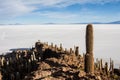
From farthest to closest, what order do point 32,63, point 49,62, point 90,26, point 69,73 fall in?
point 32,63
point 49,62
point 90,26
point 69,73

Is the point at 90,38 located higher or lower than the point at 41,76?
higher

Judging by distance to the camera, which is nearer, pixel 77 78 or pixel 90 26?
pixel 77 78

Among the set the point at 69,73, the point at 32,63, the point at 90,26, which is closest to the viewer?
the point at 69,73

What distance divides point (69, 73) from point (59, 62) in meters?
5.77

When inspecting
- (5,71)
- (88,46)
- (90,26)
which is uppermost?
(90,26)

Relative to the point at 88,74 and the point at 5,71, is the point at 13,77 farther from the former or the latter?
the point at 88,74

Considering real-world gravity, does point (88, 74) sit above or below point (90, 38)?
below

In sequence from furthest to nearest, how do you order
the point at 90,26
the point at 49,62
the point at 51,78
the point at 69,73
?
the point at 49,62 < the point at 90,26 < the point at 69,73 < the point at 51,78

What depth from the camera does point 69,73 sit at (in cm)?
2853

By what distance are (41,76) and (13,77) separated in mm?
6059

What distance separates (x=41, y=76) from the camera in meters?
27.7

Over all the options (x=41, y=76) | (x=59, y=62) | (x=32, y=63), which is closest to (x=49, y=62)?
(x=59, y=62)

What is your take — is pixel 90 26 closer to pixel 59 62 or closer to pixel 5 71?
pixel 59 62

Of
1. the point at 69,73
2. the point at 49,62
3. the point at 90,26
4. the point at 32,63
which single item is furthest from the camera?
the point at 32,63
